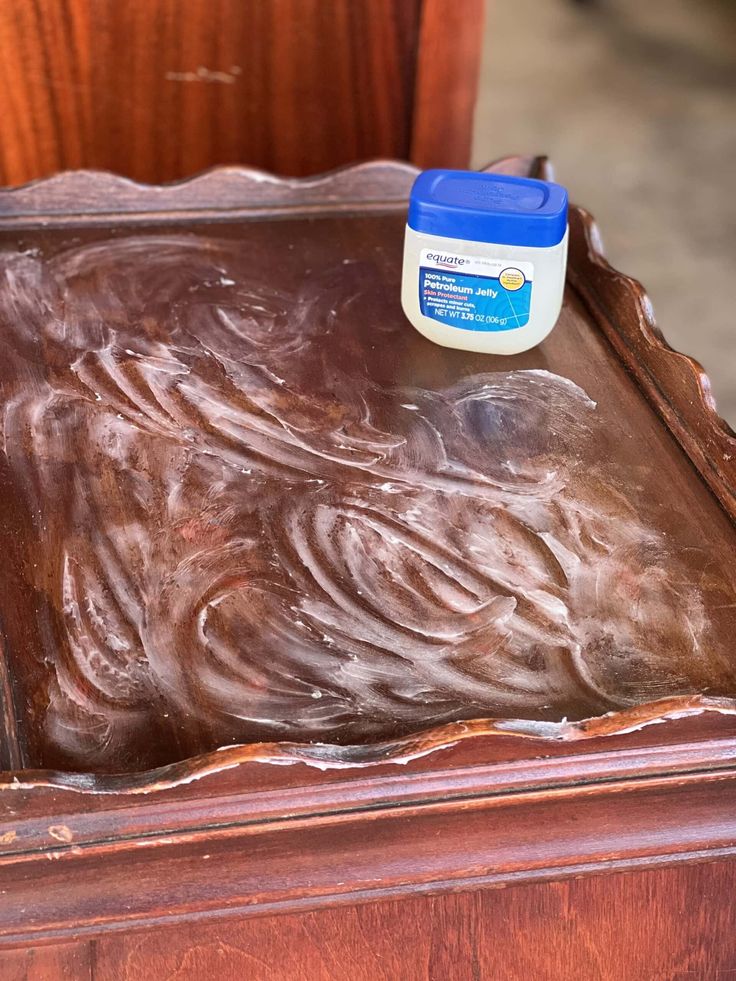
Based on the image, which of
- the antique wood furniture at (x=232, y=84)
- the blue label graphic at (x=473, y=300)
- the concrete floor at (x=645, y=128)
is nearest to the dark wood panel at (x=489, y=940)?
the blue label graphic at (x=473, y=300)

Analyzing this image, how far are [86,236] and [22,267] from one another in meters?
0.07

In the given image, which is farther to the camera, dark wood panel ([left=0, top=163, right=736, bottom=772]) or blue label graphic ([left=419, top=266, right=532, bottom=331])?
blue label graphic ([left=419, top=266, right=532, bottom=331])

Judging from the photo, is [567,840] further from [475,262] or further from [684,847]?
[475,262]

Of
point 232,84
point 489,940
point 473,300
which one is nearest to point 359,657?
point 489,940

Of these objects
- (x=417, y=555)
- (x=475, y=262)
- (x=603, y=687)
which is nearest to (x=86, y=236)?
(x=475, y=262)

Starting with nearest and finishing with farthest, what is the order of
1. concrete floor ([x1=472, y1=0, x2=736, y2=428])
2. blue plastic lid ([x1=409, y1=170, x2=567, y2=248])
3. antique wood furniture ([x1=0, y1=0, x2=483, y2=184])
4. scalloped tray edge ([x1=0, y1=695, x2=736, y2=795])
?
1. scalloped tray edge ([x1=0, y1=695, x2=736, y2=795])
2. blue plastic lid ([x1=409, y1=170, x2=567, y2=248])
3. antique wood furniture ([x1=0, y1=0, x2=483, y2=184])
4. concrete floor ([x1=472, y1=0, x2=736, y2=428])

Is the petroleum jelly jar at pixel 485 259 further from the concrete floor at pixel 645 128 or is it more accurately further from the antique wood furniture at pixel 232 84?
the concrete floor at pixel 645 128

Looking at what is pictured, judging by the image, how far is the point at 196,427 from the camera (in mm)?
758

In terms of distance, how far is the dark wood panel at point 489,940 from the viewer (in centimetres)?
60

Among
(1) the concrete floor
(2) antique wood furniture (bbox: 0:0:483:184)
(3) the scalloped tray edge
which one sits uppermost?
(3) the scalloped tray edge

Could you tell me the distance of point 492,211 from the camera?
786mm

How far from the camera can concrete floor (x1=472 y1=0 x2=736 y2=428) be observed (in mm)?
2043

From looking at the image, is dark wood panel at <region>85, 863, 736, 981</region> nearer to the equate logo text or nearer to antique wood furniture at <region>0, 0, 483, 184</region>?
the equate logo text

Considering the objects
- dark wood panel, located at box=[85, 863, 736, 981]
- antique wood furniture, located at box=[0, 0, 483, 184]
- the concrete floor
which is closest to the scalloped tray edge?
dark wood panel, located at box=[85, 863, 736, 981]
